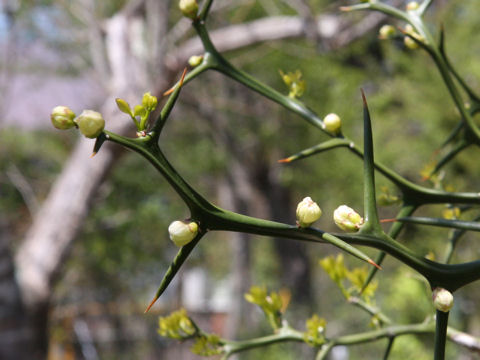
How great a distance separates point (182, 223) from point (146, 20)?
7.09ft

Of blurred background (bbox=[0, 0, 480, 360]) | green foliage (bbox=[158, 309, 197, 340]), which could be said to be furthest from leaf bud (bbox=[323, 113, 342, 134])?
blurred background (bbox=[0, 0, 480, 360])

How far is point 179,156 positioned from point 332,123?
12.1 feet

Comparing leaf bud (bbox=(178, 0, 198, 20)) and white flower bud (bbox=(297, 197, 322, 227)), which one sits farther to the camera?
leaf bud (bbox=(178, 0, 198, 20))

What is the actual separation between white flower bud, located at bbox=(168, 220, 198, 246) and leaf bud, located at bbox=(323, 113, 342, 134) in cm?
19

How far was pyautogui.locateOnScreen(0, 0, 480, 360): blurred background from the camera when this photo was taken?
198 cm

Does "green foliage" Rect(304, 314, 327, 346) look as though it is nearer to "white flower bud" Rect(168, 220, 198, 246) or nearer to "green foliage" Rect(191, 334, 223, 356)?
"green foliage" Rect(191, 334, 223, 356)

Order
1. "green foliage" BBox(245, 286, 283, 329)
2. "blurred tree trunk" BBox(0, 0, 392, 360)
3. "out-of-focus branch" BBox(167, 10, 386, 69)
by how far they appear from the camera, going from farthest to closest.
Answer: "out-of-focus branch" BBox(167, 10, 386, 69) < "blurred tree trunk" BBox(0, 0, 392, 360) < "green foliage" BBox(245, 286, 283, 329)

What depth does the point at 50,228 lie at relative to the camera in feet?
6.45

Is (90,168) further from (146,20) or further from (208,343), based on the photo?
(208,343)

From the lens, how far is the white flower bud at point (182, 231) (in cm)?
26

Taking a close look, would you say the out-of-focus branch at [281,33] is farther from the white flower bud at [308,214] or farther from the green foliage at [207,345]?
the white flower bud at [308,214]

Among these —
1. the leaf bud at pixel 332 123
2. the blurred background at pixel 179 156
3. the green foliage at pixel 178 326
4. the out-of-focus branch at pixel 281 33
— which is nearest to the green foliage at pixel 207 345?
the green foliage at pixel 178 326

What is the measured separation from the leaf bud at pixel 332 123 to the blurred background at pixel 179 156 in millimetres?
1444

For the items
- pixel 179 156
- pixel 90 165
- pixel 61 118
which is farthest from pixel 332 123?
pixel 179 156
